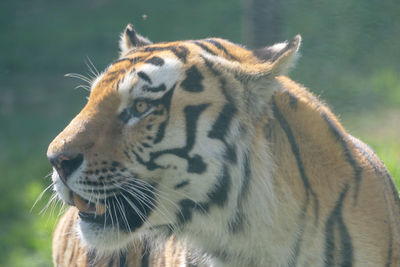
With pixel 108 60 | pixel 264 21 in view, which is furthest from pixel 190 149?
pixel 108 60

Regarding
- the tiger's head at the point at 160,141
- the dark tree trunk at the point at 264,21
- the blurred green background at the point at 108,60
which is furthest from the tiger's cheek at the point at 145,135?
the dark tree trunk at the point at 264,21

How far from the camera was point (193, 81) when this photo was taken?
235cm

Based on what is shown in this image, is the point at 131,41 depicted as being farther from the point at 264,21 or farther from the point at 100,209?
the point at 264,21

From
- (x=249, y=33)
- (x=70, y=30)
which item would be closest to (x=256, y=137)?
(x=249, y=33)

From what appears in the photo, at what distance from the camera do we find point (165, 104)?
7.54 feet

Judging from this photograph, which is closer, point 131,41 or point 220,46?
point 220,46

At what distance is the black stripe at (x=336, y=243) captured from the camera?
235cm

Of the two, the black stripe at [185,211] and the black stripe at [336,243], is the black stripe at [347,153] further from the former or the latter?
the black stripe at [185,211]

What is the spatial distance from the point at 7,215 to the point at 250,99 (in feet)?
12.3

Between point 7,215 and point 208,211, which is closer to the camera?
point 208,211

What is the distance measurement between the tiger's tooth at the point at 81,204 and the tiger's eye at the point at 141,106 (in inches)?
15.2

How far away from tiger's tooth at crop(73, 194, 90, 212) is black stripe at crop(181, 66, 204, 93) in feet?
1.79

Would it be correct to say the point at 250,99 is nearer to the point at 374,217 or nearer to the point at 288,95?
the point at 288,95

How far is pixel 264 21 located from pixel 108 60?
14.9 ft
